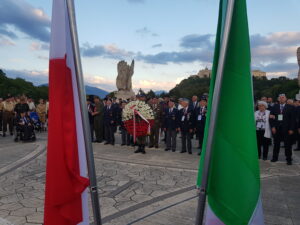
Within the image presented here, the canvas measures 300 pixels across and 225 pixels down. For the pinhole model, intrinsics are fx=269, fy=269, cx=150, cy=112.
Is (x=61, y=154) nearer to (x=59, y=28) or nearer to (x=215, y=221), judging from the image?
(x=59, y=28)

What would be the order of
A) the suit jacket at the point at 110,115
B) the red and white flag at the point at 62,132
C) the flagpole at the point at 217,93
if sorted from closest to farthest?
the flagpole at the point at 217,93 → the red and white flag at the point at 62,132 → the suit jacket at the point at 110,115

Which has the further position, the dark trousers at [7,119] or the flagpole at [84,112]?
Answer: the dark trousers at [7,119]

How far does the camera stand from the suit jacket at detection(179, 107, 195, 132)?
9.88 meters

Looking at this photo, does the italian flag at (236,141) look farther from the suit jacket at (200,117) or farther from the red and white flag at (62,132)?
the suit jacket at (200,117)

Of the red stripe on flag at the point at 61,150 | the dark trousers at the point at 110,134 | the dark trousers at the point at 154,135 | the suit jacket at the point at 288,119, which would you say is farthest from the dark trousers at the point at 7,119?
the red stripe on flag at the point at 61,150

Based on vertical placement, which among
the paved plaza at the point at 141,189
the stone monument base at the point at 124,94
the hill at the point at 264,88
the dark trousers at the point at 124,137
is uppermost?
the hill at the point at 264,88

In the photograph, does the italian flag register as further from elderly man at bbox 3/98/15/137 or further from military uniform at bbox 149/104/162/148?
elderly man at bbox 3/98/15/137

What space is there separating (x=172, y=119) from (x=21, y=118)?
7192 mm

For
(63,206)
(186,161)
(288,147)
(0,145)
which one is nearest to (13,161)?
(0,145)

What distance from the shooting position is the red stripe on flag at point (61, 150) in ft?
7.01

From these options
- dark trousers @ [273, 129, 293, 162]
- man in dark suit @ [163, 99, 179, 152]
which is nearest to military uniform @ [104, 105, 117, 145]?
man in dark suit @ [163, 99, 179, 152]

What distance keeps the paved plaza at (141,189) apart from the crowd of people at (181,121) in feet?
2.66

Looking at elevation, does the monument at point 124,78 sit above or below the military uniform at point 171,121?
above

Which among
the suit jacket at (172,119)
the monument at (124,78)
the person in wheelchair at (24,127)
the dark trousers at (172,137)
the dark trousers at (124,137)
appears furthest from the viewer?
the monument at (124,78)
